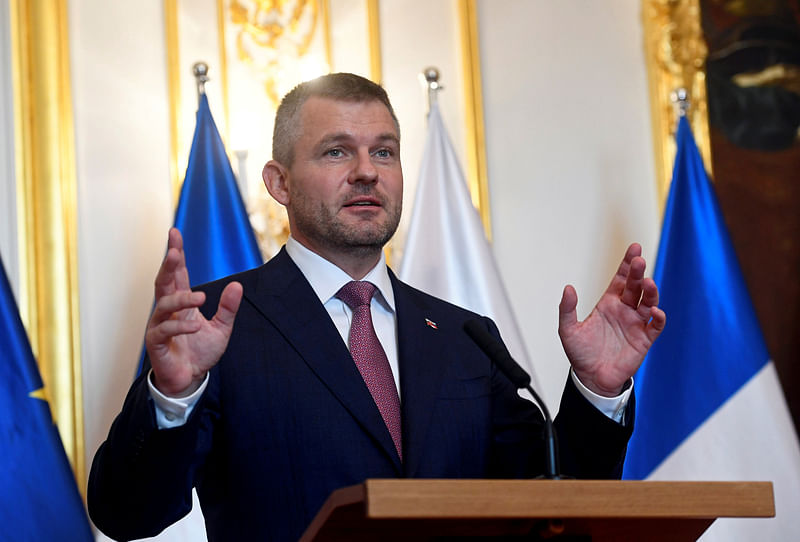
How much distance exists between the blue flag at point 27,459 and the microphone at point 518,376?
67.2 inches

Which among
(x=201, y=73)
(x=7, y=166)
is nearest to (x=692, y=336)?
(x=201, y=73)

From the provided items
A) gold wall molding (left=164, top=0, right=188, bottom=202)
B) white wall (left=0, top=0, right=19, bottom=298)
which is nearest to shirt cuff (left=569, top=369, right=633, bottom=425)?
gold wall molding (left=164, top=0, right=188, bottom=202)

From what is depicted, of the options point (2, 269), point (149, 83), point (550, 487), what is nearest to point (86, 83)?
point (149, 83)

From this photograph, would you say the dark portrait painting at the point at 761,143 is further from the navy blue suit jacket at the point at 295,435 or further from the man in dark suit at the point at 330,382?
the navy blue suit jacket at the point at 295,435

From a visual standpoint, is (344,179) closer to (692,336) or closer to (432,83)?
(432,83)

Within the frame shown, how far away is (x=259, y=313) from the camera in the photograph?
2.40 metres

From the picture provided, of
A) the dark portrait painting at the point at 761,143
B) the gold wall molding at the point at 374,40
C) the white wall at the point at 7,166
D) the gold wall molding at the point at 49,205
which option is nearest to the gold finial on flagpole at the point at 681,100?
the dark portrait painting at the point at 761,143

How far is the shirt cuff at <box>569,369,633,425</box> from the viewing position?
2139 millimetres

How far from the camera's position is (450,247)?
3.96 m

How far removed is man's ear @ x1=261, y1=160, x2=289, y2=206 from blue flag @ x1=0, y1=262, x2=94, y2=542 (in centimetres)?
101

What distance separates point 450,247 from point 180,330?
2.26 meters

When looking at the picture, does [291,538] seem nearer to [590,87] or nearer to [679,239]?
[679,239]

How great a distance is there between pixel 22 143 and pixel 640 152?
245 centimetres

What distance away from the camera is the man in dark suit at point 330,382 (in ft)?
6.40
